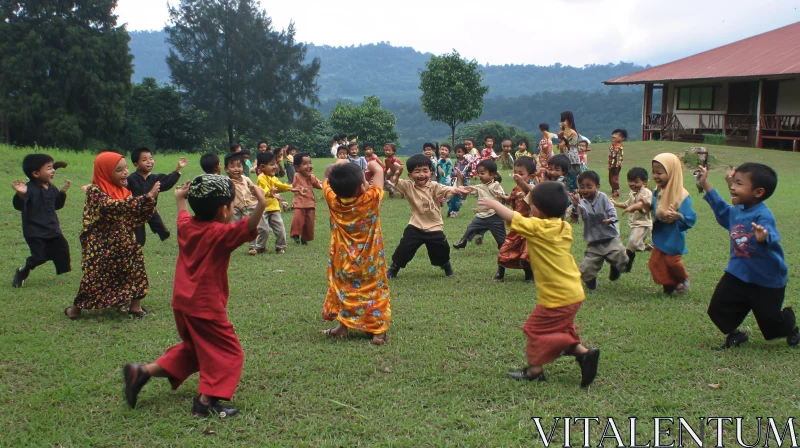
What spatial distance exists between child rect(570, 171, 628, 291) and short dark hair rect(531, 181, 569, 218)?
257cm

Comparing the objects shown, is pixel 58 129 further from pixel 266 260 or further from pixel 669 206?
pixel 669 206

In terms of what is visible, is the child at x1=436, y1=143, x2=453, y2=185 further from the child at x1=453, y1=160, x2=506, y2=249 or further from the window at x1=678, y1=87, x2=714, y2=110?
the window at x1=678, y1=87, x2=714, y2=110

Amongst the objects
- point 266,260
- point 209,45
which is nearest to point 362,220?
point 266,260

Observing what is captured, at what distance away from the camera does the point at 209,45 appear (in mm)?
51375

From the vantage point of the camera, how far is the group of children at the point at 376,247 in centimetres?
404

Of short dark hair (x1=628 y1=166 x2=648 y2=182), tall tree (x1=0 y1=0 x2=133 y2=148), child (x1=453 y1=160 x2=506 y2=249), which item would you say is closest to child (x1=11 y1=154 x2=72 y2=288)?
child (x1=453 y1=160 x2=506 y2=249)

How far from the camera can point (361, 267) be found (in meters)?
5.36

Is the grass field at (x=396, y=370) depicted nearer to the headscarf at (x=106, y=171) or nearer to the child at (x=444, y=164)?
the headscarf at (x=106, y=171)

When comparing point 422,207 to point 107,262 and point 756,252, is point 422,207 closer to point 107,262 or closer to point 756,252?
point 107,262

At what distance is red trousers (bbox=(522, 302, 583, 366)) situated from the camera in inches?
171

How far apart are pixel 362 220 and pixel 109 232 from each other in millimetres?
2361

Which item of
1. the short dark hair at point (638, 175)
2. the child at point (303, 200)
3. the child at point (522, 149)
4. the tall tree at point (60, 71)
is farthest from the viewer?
the tall tree at point (60, 71)

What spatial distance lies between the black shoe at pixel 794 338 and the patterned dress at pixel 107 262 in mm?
5364

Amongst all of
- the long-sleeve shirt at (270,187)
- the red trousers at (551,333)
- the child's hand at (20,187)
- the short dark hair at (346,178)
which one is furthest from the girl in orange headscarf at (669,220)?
the child's hand at (20,187)
